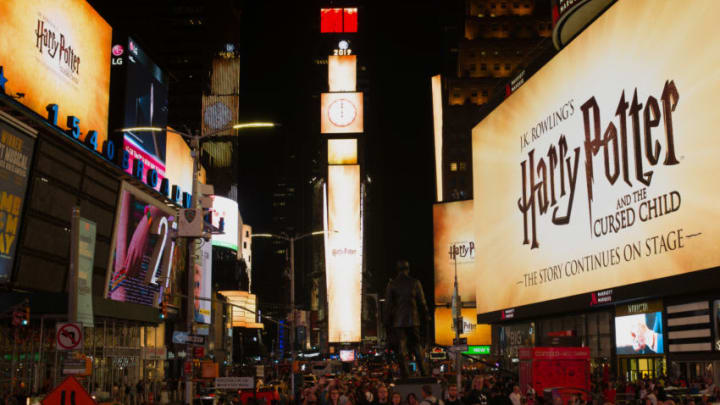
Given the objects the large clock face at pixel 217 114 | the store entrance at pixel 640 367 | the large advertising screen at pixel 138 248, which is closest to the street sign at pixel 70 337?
the store entrance at pixel 640 367

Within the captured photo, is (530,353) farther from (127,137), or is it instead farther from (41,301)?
(127,137)

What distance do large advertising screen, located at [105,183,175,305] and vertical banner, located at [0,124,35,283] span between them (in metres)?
12.7

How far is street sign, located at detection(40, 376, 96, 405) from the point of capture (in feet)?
41.0

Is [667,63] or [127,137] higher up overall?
[127,137]

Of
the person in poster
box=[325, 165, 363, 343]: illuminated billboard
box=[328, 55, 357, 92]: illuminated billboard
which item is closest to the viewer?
the person in poster

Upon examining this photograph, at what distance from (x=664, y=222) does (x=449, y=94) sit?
331ft

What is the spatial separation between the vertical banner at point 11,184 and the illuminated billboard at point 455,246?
55.1m

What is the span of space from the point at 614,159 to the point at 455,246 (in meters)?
54.1

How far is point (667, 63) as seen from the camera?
2956 centimetres

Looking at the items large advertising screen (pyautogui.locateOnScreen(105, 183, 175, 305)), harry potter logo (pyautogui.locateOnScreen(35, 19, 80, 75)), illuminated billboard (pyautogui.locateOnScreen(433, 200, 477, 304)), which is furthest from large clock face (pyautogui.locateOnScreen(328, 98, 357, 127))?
harry potter logo (pyautogui.locateOnScreen(35, 19, 80, 75))

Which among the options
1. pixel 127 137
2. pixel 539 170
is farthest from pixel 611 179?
pixel 127 137

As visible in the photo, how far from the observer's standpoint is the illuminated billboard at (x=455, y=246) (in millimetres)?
87500

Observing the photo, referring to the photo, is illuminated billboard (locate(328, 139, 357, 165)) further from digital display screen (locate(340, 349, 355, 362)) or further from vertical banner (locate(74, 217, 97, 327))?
vertical banner (locate(74, 217, 97, 327))

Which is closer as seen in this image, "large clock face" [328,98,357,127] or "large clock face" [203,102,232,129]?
"large clock face" [328,98,357,127]
